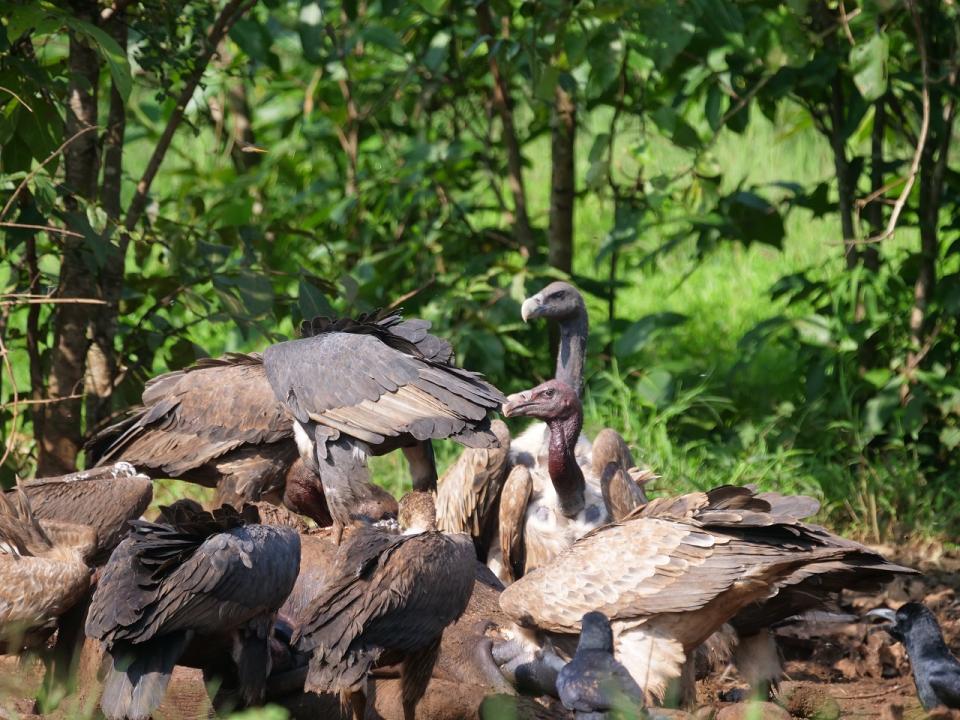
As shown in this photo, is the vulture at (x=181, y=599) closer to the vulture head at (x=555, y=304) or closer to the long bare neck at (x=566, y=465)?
Result: the long bare neck at (x=566, y=465)

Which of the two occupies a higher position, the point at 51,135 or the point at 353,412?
the point at 51,135

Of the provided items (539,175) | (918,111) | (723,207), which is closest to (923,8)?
(918,111)

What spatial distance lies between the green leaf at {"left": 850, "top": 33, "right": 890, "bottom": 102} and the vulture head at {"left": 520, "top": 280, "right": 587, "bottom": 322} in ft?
4.78

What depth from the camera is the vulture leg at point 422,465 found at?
5145 millimetres

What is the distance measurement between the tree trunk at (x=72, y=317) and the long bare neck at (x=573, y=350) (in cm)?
202

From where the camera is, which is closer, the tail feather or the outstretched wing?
the tail feather

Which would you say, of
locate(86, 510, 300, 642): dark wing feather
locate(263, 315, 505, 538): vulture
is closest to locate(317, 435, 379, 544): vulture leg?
locate(263, 315, 505, 538): vulture

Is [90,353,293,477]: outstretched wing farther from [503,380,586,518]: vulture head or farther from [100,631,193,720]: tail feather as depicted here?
[100,631,193,720]: tail feather

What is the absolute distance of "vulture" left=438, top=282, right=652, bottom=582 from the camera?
205 inches

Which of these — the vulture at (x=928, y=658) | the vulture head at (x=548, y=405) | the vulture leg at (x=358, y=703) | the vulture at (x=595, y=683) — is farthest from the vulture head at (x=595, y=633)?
the vulture head at (x=548, y=405)

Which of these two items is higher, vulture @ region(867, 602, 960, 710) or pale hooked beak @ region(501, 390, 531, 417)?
pale hooked beak @ region(501, 390, 531, 417)

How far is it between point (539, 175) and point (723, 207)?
6697mm

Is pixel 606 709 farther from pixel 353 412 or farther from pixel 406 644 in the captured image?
pixel 353 412

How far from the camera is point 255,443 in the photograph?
5168mm
